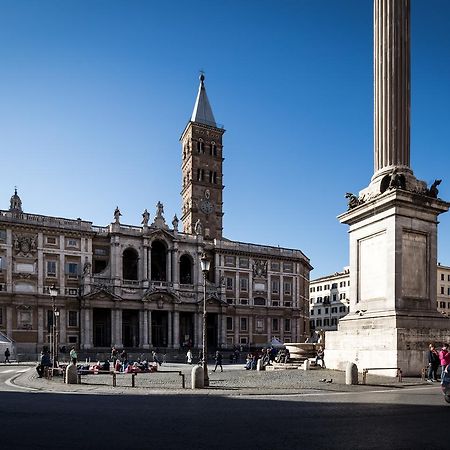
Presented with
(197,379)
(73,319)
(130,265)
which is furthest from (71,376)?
(130,265)

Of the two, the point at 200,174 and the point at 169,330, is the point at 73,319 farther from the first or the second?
the point at 200,174

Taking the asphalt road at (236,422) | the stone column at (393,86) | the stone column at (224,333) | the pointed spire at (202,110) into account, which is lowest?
the stone column at (224,333)

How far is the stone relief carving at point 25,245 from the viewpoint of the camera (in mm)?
64000

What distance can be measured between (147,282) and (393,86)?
5608cm

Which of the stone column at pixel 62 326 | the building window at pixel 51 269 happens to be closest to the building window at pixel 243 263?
the stone column at pixel 62 326

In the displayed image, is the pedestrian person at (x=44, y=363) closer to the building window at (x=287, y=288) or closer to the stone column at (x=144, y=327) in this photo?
the stone column at (x=144, y=327)

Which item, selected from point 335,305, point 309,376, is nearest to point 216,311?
point 335,305

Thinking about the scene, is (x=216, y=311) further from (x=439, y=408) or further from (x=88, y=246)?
(x=439, y=408)

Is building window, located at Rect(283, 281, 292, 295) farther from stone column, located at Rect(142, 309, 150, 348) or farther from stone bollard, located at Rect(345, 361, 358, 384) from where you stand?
stone bollard, located at Rect(345, 361, 358, 384)

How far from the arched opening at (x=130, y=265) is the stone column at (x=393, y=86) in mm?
57859

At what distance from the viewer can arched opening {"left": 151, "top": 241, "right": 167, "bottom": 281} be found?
252 feet

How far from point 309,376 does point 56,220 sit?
180 feet

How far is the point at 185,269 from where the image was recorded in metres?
80.1

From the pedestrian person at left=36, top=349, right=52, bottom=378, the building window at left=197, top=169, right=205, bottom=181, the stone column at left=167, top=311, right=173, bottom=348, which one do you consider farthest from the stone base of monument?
the building window at left=197, top=169, right=205, bottom=181
